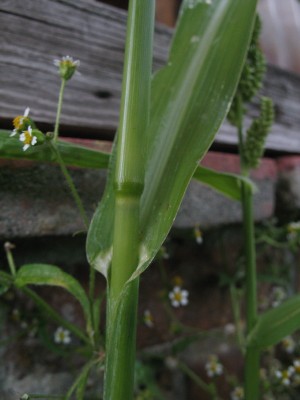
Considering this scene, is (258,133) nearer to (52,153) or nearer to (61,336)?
(52,153)

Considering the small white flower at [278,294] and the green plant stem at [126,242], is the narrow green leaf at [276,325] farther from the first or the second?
the small white flower at [278,294]

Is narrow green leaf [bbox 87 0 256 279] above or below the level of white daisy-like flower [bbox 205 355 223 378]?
above

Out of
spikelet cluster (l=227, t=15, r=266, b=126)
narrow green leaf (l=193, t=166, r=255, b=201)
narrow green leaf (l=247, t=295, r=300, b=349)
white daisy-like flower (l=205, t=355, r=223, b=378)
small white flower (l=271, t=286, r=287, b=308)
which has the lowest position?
white daisy-like flower (l=205, t=355, r=223, b=378)

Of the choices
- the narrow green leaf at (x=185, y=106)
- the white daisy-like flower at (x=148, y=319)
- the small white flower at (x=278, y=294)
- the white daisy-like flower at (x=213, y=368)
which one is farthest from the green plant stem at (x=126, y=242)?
the small white flower at (x=278, y=294)

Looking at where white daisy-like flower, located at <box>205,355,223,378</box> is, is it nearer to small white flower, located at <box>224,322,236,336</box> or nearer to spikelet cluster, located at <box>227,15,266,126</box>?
small white flower, located at <box>224,322,236,336</box>

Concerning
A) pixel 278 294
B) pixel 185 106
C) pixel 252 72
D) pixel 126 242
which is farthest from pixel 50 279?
pixel 278 294

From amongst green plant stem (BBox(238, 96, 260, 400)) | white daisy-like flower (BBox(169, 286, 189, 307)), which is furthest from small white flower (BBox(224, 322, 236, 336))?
green plant stem (BBox(238, 96, 260, 400))

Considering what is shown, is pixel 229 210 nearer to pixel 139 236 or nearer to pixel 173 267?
pixel 173 267
